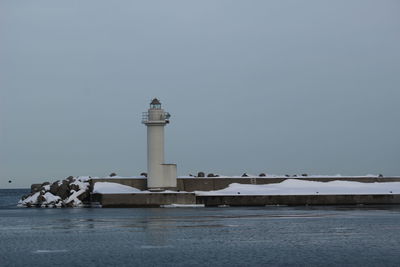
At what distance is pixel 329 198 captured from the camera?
63.3m

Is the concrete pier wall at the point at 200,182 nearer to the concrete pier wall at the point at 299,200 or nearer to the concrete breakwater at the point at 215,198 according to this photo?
the concrete breakwater at the point at 215,198

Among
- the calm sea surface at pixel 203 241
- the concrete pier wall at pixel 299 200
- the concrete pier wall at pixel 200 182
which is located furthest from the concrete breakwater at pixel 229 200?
the calm sea surface at pixel 203 241

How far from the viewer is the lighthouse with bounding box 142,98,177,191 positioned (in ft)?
199

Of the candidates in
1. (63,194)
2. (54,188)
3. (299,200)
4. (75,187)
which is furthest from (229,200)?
(54,188)

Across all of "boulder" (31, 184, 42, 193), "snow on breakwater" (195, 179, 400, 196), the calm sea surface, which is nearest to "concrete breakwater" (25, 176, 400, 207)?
"snow on breakwater" (195, 179, 400, 196)

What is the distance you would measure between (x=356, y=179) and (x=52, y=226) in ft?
118

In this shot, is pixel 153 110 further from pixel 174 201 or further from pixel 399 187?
pixel 399 187

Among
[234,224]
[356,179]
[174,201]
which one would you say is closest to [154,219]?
[234,224]

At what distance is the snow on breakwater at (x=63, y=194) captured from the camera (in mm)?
66000

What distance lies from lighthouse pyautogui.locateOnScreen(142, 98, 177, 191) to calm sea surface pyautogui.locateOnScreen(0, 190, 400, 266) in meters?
14.5

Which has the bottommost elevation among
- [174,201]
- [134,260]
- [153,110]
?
[134,260]

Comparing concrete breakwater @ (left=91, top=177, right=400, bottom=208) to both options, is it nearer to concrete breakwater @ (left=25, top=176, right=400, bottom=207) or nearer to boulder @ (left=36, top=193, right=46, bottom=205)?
concrete breakwater @ (left=25, top=176, right=400, bottom=207)

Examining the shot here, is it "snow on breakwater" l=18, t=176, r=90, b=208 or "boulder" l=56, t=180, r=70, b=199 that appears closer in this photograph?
"snow on breakwater" l=18, t=176, r=90, b=208

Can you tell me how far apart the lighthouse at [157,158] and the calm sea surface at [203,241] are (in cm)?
1447
